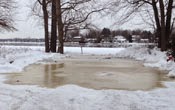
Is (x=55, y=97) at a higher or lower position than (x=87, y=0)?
lower

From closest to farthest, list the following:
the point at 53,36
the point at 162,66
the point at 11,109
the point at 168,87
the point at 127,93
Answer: the point at 11,109 → the point at 127,93 → the point at 168,87 → the point at 162,66 → the point at 53,36

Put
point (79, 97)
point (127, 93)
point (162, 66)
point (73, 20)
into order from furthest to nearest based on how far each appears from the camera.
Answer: point (73, 20), point (162, 66), point (127, 93), point (79, 97)

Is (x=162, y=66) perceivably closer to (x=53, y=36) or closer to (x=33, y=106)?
(x=33, y=106)

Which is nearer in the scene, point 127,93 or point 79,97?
point 79,97

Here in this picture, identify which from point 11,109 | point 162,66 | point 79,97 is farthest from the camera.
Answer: point 162,66

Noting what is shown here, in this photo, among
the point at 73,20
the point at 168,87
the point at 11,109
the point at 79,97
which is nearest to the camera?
the point at 11,109

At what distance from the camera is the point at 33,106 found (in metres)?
8.34

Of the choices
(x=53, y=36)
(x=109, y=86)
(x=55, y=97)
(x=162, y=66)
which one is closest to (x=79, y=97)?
(x=55, y=97)

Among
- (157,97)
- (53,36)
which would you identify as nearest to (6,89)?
(157,97)

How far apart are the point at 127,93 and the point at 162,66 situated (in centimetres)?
795

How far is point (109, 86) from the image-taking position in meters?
11.6

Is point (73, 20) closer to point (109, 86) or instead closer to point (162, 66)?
point (162, 66)

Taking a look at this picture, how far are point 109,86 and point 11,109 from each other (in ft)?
13.9

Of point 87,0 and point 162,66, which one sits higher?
point 87,0
